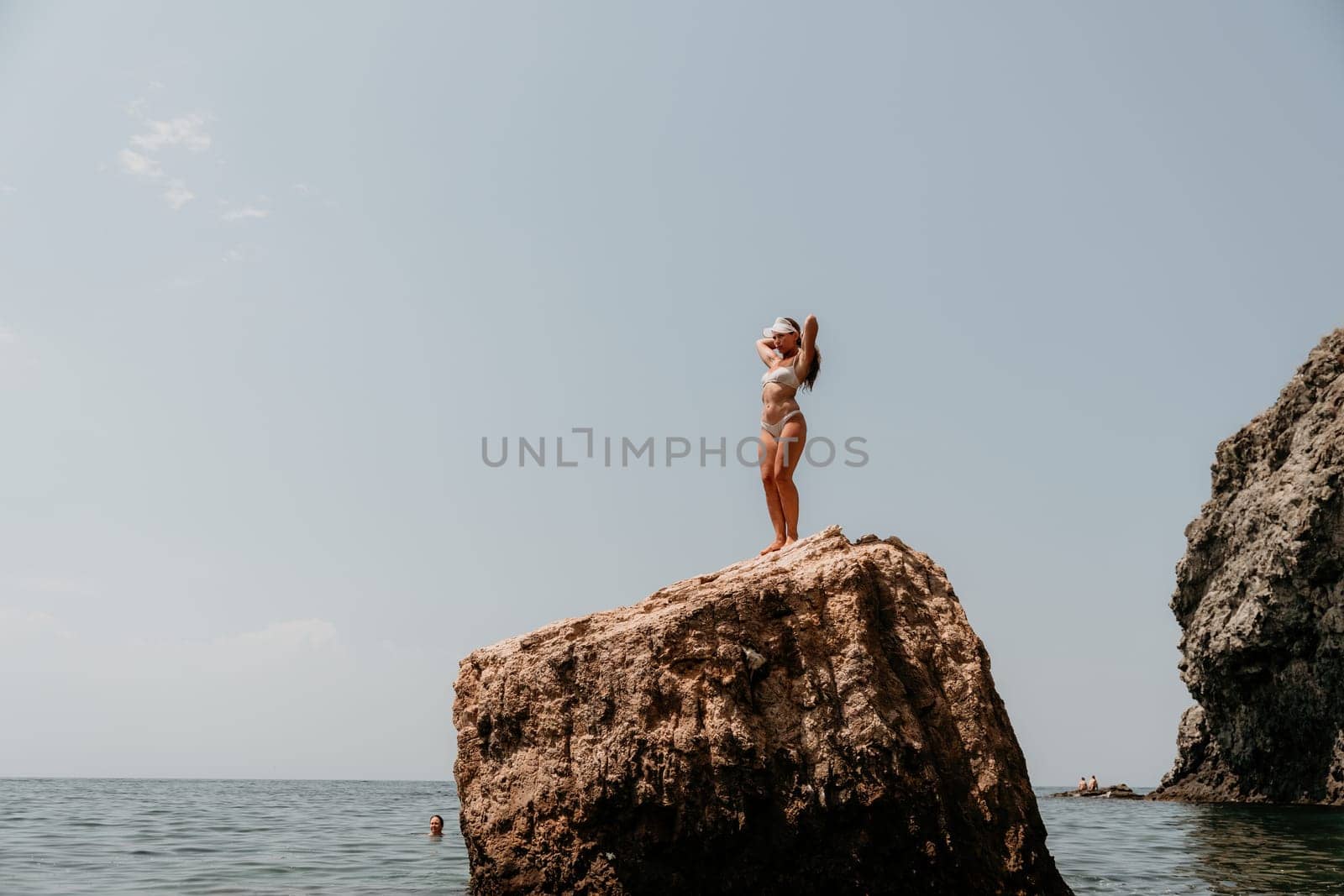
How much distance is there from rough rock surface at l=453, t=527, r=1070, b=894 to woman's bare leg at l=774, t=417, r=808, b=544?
1495 mm

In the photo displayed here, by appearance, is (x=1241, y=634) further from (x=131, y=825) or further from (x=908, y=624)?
(x=131, y=825)

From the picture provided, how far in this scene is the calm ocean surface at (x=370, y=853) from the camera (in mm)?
12289

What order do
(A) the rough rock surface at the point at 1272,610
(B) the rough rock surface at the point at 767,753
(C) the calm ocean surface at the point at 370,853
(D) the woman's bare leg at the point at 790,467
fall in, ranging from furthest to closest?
(A) the rough rock surface at the point at 1272,610
(C) the calm ocean surface at the point at 370,853
(D) the woman's bare leg at the point at 790,467
(B) the rough rock surface at the point at 767,753

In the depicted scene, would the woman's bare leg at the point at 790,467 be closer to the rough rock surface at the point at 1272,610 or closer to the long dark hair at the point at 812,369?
the long dark hair at the point at 812,369

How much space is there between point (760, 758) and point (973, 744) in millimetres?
1827

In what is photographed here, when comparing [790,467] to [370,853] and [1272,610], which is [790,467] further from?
[1272,610]

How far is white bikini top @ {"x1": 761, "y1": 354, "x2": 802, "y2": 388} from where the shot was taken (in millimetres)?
11023

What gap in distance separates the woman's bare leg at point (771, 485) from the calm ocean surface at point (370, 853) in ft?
17.3

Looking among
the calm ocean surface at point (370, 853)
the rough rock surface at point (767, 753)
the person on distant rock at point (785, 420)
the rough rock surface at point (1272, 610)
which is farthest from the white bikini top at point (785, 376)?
the rough rock surface at point (1272, 610)

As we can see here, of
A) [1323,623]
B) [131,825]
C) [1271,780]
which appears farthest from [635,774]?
[1271,780]

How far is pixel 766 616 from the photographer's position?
8938 mm

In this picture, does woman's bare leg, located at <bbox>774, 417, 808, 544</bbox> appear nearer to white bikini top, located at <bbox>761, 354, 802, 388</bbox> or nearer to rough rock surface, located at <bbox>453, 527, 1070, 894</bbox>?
white bikini top, located at <bbox>761, 354, 802, 388</bbox>

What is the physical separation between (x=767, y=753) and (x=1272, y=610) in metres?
31.0

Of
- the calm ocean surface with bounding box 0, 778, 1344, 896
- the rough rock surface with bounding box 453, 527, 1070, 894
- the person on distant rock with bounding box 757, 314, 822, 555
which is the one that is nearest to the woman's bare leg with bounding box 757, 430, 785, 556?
the person on distant rock with bounding box 757, 314, 822, 555
